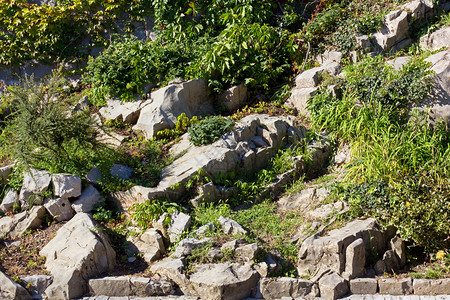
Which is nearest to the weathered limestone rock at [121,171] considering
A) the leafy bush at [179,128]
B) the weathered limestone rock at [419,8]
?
the leafy bush at [179,128]

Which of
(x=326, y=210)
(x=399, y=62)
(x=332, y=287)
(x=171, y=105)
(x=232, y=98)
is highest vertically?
(x=171, y=105)

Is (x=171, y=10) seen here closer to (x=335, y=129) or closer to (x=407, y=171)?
(x=335, y=129)

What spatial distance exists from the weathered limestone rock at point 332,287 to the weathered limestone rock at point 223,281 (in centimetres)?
96

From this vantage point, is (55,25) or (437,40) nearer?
(437,40)

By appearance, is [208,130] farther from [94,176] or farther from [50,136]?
[50,136]

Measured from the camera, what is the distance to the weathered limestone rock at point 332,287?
6664 millimetres

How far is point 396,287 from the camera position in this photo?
6707mm

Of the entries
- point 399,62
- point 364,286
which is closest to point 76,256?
point 364,286

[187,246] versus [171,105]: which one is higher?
[171,105]

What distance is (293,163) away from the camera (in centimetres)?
922

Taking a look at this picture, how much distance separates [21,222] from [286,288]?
472 cm

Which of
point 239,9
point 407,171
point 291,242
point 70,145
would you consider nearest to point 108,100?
point 70,145

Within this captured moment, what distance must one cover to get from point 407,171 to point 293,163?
2112mm

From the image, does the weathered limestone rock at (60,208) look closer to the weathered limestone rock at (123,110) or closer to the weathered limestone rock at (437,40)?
the weathered limestone rock at (123,110)
